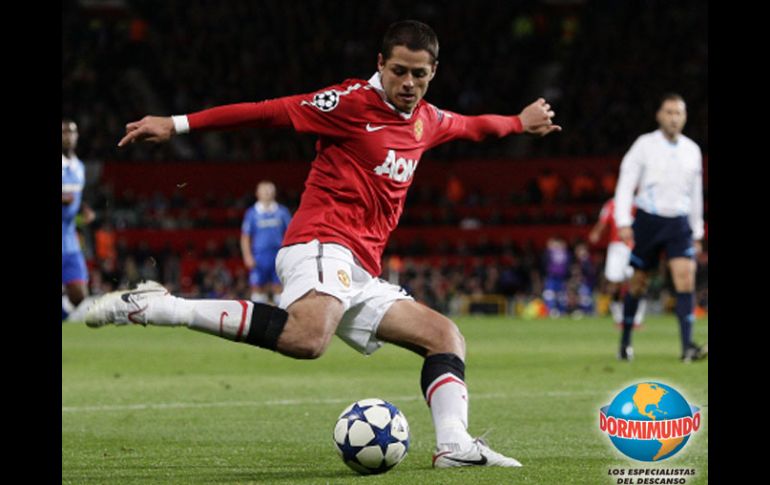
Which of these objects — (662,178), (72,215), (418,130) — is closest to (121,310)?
(418,130)

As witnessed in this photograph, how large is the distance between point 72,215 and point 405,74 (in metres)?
8.75

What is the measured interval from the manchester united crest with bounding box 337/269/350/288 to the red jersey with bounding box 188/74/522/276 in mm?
182

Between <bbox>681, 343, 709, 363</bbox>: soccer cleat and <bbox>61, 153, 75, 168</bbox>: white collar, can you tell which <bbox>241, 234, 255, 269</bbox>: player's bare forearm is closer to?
<bbox>61, 153, 75, 168</bbox>: white collar

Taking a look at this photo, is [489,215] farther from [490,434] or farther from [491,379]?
[490,434]

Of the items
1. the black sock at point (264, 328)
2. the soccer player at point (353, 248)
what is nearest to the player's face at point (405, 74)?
the soccer player at point (353, 248)

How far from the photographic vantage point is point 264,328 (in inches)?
237

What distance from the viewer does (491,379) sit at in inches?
449

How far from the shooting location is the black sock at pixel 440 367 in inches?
250

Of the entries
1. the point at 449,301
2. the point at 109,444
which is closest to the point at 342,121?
the point at 109,444

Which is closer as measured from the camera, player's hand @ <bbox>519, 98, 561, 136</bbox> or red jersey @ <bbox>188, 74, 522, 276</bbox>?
red jersey @ <bbox>188, 74, 522, 276</bbox>

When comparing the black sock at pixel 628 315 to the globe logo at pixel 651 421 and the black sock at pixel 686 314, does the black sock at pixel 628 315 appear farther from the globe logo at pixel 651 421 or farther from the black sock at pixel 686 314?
the globe logo at pixel 651 421

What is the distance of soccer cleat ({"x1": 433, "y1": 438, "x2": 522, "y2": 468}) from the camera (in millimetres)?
6152

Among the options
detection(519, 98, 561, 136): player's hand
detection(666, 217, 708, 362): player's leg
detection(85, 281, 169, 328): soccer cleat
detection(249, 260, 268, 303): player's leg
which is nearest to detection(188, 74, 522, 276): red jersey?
detection(519, 98, 561, 136): player's hand

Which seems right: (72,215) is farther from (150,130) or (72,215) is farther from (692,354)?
(150,130)
